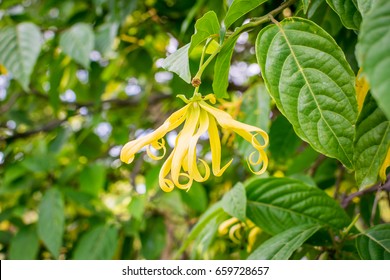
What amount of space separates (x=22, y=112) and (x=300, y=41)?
4.94ft

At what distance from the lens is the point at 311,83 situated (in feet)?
1.62

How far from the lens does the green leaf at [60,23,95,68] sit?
3.67 feet

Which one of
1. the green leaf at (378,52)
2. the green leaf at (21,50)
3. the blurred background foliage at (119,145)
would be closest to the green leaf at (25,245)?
the blurred background foliage at (119,145)

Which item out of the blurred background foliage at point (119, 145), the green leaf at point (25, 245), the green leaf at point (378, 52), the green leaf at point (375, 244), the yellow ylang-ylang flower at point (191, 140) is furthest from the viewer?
the green leaf at point (25, 245)

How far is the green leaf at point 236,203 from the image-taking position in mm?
760

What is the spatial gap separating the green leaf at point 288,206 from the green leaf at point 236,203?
1.8 inches

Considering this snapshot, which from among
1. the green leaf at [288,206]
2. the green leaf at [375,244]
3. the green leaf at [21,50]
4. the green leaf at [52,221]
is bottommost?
the green leaf at [52,221]

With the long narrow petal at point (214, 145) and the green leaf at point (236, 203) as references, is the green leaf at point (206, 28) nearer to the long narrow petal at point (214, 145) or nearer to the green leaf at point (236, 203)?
the long narrow petal at point (214, 145)

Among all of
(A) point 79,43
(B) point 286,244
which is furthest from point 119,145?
(B) point 286,244

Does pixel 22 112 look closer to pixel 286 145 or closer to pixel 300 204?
pixel 286 145

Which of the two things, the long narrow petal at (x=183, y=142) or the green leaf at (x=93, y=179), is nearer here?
the long narrow petal at (x=183, y=142)

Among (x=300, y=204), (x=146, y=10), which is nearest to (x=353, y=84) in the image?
(x=300, y=204)

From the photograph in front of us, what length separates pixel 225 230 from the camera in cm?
96

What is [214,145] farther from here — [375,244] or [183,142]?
[375,244]
